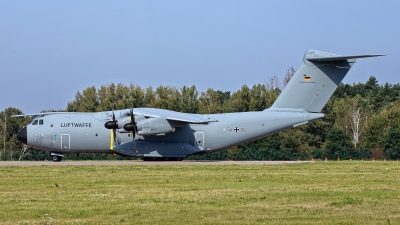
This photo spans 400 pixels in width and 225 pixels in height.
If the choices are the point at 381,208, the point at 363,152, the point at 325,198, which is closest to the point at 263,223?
the point at 381,208

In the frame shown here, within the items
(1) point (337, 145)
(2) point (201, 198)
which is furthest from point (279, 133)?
(2) point (201, 198)

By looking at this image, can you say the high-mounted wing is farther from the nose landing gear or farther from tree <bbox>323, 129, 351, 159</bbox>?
tree <bbox>323, 129, 351, 159</bbox>

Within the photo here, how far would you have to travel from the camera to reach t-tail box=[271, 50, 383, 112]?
34.1m

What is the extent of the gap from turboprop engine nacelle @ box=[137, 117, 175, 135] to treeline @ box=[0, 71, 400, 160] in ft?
38.7

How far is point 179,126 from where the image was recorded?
36062 millimetres

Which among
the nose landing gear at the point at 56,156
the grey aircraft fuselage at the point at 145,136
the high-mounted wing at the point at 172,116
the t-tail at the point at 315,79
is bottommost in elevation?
the nose landing gear at the point at 56,156

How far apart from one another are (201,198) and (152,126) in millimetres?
19229

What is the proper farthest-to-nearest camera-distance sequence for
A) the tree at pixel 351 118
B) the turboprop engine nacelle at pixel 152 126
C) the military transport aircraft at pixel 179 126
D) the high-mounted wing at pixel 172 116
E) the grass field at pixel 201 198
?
the tree at pixel 351 118
the turboprop engine nacelle at pixel 152 126
the military transport aircraft at pixel 179 126
the high-mounted wing at pixel 172 116
the grass field at pixel 201 198

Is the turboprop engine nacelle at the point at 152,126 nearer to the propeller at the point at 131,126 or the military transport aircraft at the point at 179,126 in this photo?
the military transport aircraft at the point at 179,126

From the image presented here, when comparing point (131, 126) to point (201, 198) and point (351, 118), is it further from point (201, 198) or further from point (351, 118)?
point (351, 118)

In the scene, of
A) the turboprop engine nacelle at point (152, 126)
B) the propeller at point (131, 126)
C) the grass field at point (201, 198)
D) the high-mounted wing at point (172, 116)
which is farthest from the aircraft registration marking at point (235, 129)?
the grass field at point (201, 198)

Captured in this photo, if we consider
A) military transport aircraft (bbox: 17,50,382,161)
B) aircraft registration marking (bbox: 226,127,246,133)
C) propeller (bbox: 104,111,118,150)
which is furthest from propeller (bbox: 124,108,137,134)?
aircraft registration marking (bbox: 226,127,246,133)

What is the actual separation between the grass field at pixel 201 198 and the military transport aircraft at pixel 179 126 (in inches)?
430

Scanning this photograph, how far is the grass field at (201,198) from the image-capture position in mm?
12672
